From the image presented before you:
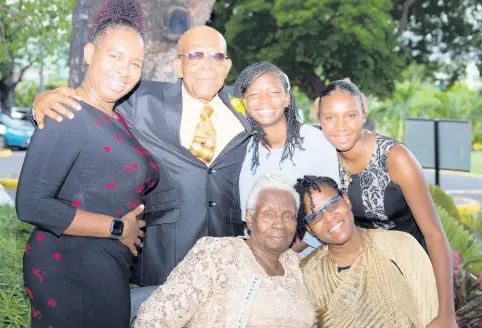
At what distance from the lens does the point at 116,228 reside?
125 inches

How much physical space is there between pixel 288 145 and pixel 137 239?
1.16 m

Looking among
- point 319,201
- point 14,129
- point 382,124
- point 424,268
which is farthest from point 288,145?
point 382,124

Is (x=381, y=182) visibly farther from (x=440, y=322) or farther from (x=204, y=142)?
(x=204, y=142)

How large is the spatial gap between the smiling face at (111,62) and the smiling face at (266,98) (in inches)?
31.8

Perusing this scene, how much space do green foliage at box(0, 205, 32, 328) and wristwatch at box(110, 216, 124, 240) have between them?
1.56 meters

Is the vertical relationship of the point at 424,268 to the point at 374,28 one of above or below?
below

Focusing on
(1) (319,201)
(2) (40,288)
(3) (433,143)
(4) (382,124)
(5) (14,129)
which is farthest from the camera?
(4) (382,124)

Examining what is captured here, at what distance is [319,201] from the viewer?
369 centimetres

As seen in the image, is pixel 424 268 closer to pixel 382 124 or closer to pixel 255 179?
pixel 255 179

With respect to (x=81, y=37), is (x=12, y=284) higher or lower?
lower

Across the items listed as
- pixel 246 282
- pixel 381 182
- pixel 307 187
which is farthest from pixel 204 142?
pixel 381 182

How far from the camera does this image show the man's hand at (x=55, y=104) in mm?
3076

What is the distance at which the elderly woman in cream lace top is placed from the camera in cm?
335

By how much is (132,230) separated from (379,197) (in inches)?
58.8
